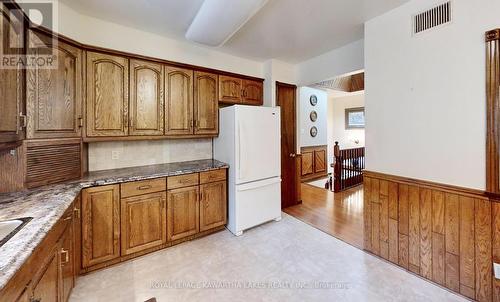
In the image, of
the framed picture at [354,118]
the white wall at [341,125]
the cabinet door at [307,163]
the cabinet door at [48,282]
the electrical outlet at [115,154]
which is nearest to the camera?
the cabinet door at [48,282]

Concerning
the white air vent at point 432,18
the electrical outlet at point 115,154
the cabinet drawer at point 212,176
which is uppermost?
the white air vent at point 432,18

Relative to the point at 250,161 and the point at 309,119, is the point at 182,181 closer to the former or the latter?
the point at 250,161

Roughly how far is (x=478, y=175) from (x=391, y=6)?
5.51ft

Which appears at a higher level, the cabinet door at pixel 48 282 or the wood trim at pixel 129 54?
the wood trim at pixel 129 54

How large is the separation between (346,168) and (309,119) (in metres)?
1.85

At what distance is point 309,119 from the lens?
6.25m

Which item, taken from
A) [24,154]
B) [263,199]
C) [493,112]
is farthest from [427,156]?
[24,154]

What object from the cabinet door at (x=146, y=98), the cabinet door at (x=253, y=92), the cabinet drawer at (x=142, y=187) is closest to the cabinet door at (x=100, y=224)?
the cabinet drawer at (x=142, y=187)

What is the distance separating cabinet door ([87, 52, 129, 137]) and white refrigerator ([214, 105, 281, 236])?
122cm

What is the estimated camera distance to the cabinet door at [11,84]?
138 cm

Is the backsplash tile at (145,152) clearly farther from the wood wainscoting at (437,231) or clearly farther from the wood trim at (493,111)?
the wood trim at (493,111)

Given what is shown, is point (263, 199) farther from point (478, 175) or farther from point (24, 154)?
point (24, 154)

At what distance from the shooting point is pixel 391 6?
6.92 ft

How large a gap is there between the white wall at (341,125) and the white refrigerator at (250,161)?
4.99 metres
